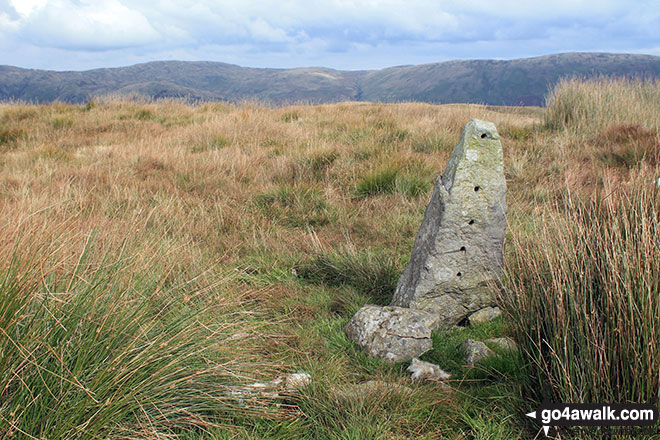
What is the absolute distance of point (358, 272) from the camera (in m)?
3.82

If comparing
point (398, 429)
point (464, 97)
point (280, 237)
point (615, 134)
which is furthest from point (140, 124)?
point (464, 97)

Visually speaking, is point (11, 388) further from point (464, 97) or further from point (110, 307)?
point (464, 97)

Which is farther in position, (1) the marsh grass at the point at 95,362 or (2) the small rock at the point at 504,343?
(2) the small rock at the point at 504,343

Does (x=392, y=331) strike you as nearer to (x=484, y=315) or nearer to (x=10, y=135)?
(x=484, y=315)

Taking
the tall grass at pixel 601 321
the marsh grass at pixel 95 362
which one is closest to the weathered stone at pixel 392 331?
the tall grass at pixel 601 321

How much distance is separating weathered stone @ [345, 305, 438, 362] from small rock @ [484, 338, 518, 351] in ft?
1.22

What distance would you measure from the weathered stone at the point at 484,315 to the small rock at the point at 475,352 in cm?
56

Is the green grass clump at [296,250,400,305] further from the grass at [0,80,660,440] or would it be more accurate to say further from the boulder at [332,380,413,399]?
the boulder at [332,380,413,399]

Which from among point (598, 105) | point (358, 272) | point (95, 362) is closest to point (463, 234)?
point (358, 272)

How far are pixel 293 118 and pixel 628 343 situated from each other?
37.2 feet

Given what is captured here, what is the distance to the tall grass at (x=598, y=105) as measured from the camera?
9.22 meters

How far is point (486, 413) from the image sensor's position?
2074mm

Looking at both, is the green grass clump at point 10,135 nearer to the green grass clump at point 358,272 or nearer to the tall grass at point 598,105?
the green grass clump at point 358,272

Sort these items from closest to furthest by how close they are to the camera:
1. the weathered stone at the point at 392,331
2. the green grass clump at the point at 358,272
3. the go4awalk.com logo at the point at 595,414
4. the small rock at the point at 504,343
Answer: the go4awalk.com logo at the point at 595,414 → the small rock at the point at 504,343 → the weathered stone at the point at 392,331 → the green grass clump at the point at 358,272
